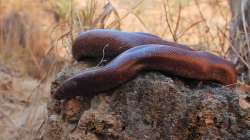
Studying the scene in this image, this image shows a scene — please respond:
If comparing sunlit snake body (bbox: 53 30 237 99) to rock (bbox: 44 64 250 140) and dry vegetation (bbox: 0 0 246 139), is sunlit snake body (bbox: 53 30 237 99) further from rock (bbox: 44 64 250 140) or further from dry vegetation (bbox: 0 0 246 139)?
dry vegetation (bbox: 0 0 246 139)

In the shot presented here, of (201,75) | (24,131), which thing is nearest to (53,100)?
(201,75)

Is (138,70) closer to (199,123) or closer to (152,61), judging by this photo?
(152,61)

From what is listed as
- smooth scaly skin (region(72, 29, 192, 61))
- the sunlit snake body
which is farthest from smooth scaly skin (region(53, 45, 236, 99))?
smooth scaly skin (region(72, 29, 192, 61))

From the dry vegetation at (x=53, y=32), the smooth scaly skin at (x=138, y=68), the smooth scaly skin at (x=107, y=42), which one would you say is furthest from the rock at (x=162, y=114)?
the dry vegetation at (x=53, y=32)

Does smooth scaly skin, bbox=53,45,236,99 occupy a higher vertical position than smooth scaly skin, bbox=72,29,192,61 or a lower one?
lower

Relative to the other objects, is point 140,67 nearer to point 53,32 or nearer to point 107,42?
point 107,42

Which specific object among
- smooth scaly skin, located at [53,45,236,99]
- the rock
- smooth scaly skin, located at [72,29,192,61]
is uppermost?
smooth scaly skin, located at [72,29,192,61]
